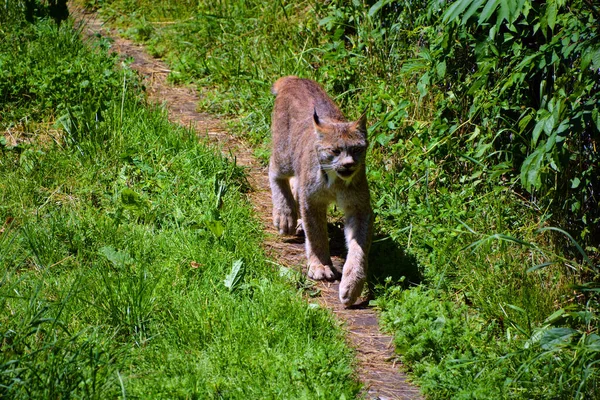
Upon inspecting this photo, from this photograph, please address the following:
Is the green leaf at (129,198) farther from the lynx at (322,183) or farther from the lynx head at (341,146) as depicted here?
the lynx head at (341,146)

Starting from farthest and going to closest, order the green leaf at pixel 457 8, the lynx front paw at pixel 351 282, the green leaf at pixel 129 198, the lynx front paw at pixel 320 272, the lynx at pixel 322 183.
Answer: the green leaf at pixel 129 198 → the lynx front paw at pixel 320 272 → the lynx at pixel 322 183 → the lynx front paw at pixel 351 282 → the green leaf at pixel 457 8

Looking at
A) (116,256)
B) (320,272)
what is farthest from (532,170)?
(116,256)

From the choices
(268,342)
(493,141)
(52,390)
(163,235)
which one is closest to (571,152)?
(493,141)

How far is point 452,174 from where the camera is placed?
663 cm

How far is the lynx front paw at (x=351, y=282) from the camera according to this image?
219 inches

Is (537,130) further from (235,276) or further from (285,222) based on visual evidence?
(285,222)

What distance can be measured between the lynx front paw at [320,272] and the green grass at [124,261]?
29cm

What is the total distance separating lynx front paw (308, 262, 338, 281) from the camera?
5.95 m

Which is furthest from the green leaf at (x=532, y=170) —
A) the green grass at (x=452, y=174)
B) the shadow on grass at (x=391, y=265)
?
the shadow on grass at (x=391, y=265)

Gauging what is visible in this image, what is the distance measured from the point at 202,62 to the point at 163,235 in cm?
342

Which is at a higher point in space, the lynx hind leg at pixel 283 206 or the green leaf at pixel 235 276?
the lynx hind leg at pixel 283 206

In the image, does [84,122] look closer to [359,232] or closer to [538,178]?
[359,232]

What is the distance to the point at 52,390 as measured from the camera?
388 cm

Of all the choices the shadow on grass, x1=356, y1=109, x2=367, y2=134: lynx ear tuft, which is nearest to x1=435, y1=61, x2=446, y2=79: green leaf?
x1=356, y1=109, x2=367, y2=134: lynx ear tuft
